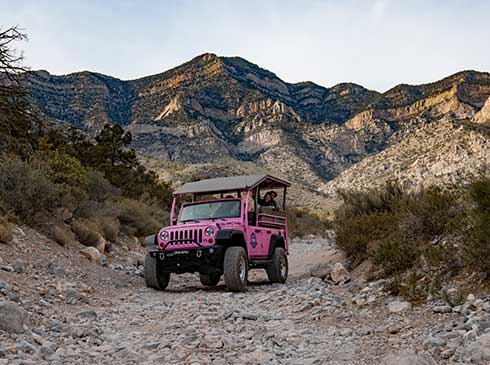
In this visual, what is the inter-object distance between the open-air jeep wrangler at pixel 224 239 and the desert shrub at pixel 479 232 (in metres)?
4.53

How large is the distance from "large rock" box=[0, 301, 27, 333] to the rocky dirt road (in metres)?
0.01

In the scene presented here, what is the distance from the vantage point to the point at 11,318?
516cm

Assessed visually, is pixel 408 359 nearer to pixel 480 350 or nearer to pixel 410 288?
pixel 480 350

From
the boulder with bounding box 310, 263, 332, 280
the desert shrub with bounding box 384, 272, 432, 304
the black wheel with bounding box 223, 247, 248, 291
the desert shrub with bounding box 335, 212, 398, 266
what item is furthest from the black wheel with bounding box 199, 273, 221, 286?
the desert shrub with bounding box 384, 272, 432, 304

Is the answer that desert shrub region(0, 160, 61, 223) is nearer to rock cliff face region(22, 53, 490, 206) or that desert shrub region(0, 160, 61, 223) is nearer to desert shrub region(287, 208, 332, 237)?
desert shrub region(287, 208, 332, 237)

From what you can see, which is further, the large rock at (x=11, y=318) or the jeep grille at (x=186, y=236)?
the jeep grille at (x=186, y=236)

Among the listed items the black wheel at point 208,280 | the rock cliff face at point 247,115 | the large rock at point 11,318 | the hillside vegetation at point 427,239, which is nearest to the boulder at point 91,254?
the black wheel at point 208,280

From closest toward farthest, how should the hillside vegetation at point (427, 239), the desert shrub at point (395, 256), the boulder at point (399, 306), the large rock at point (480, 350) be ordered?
the large rock at point (480, 350)
the boulder at point (399, 306)
the hillside vegetation at point (427, 239)
the desert shrub at point (395, 256)

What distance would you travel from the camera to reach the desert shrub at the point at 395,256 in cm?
773

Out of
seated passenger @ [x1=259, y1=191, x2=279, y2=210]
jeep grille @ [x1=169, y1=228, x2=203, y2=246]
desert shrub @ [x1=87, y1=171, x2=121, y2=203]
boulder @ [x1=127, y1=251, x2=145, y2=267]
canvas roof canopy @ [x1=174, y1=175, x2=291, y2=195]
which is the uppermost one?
desert shrub @ [x1=87, y1=171, x2=121, y2=203]

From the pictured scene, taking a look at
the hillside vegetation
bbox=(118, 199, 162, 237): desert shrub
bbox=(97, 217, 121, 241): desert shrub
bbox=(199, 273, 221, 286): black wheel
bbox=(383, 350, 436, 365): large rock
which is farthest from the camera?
bbox=(118, 199, 162, 237): desert shrub

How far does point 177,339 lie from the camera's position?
18.3 feet

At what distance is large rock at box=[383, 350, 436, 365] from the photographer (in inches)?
157

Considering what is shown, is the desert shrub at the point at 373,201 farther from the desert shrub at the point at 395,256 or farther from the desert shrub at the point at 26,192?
the desert shrub at the point at 26,192
